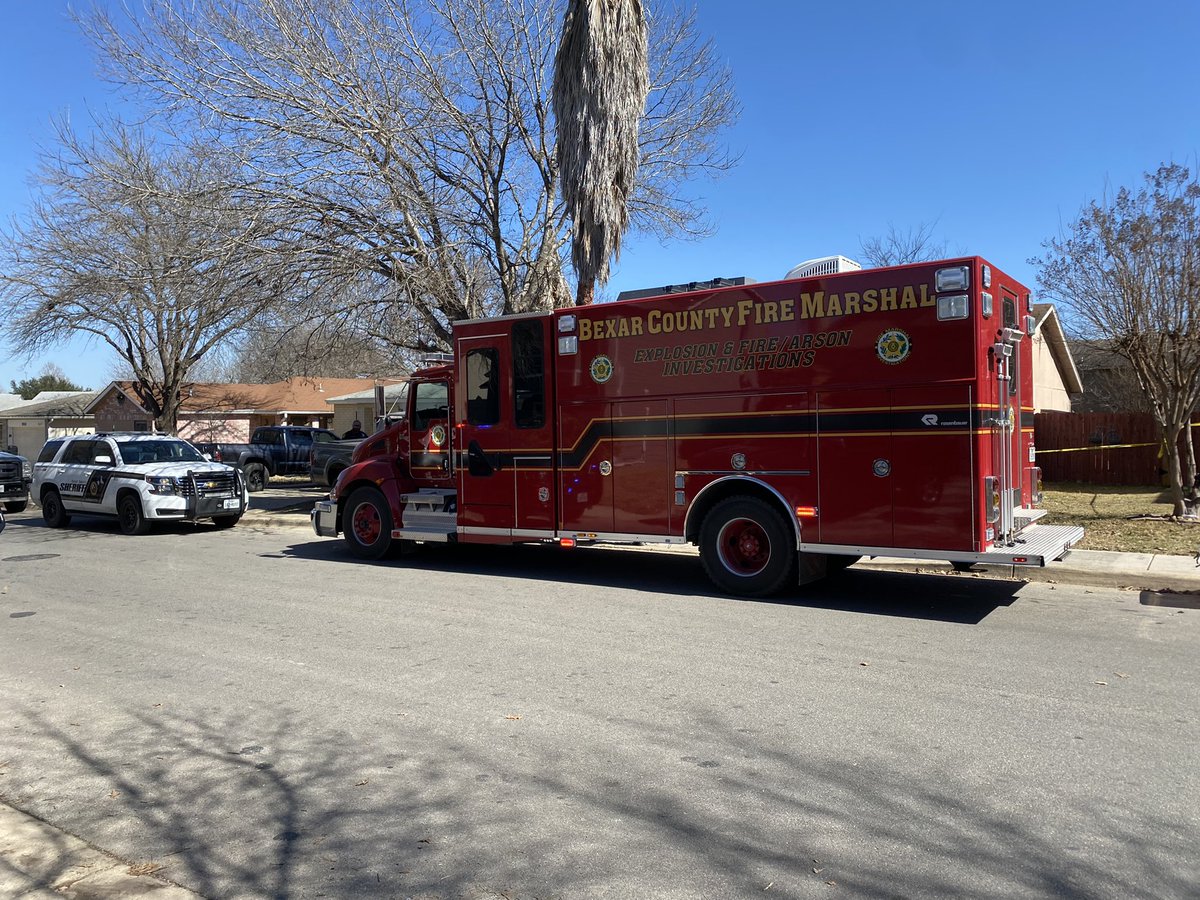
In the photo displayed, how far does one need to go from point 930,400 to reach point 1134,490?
14.6 meters

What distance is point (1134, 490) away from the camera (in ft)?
65.0

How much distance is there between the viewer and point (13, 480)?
2083 cm

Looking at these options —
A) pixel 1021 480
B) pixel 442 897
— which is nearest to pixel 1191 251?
pixel 1021 480

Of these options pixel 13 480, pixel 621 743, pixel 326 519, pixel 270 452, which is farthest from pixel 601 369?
pixel 270 452

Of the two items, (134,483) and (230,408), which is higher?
(230,408)

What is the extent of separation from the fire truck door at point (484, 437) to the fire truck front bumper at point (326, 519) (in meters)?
2.50

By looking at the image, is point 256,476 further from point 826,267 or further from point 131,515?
point 826,267

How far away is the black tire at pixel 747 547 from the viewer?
908 cm

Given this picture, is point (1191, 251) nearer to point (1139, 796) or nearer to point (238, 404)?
point (1139, 796)

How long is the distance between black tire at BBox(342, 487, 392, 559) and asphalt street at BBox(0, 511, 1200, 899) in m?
3.03

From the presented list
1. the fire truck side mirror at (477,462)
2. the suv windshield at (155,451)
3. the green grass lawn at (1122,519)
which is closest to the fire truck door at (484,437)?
the fire truck side mirror at (477,462)

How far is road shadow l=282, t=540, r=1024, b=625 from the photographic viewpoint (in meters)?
8.92

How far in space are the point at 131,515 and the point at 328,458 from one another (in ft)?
24.7

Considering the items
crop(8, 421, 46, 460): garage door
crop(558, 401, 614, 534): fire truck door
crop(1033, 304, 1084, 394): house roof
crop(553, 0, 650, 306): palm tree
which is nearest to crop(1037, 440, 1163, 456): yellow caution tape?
crop(1033, 304, 1084, 394): house roof
